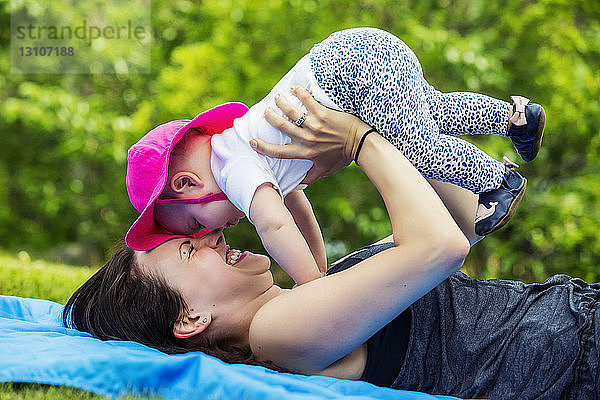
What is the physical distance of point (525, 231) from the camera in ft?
19.5

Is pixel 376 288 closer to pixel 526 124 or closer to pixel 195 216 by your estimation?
pixel 195 216

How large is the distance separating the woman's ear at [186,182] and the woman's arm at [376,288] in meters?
0.51

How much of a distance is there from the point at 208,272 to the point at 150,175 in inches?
15.0

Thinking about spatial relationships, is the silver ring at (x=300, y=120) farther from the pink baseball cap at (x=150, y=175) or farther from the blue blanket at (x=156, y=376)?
the blue blanket at (x=156, y=376)

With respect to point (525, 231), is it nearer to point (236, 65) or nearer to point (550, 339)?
point (236, 65)

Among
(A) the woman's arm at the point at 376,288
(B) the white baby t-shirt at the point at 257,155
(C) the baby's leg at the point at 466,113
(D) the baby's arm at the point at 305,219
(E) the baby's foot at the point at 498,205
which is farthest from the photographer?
(D) the baby's arm at the point at 305,219

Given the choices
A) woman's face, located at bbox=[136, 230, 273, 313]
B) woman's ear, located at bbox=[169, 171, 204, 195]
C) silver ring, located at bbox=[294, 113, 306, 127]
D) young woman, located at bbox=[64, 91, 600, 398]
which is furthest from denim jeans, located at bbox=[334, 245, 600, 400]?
woman's ear, located at bbox=[169, 171, 204, 195]

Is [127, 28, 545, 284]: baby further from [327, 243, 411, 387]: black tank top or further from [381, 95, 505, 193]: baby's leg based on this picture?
[327, 243, 411, 387]: black tank top

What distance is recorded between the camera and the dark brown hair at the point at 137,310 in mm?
2254

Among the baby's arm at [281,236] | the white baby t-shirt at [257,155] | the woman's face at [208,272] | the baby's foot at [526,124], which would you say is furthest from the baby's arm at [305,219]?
the baby's foot at [526,124]

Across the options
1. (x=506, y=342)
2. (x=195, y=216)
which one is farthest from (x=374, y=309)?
(x=195, y=216)

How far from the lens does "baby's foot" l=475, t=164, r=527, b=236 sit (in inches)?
90.4

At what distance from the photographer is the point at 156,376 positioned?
188cm

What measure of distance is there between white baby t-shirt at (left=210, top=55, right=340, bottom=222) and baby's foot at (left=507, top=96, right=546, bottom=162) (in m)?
A: 0.66
